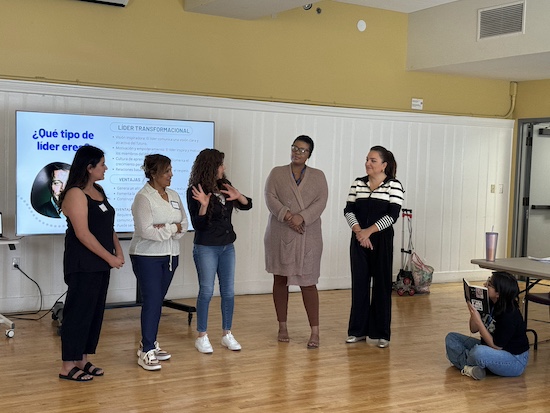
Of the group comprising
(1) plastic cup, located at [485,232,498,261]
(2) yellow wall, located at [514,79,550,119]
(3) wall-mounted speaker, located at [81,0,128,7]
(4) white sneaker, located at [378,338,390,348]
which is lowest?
(4) white sneaker, located at [378,338,390,348]

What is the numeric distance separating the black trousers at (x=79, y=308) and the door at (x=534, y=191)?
6.45 m

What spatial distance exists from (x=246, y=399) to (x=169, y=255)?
1063mm

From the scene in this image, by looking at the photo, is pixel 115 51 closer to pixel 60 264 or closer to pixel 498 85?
pixel 60 264

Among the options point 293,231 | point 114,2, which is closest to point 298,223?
point 293,231

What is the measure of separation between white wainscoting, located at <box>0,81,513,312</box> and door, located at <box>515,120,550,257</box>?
0.20 metres

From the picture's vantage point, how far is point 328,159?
815 cm

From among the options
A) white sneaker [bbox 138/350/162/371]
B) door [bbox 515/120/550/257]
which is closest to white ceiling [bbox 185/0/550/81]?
door [bbox 515/120/550/257]

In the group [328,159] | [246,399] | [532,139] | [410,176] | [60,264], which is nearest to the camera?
[246,399]

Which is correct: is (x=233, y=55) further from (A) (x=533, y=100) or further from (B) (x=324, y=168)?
(A) (x=533, y=100)

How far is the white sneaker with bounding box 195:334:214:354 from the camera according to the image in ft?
17.1

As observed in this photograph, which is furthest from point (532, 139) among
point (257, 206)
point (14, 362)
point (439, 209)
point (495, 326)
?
point (14, 362)

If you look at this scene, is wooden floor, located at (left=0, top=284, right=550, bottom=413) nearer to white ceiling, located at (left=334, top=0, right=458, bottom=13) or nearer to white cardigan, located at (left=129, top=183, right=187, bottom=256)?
white cardigan, located at (left=129, top=183, right=187, bottom=256)

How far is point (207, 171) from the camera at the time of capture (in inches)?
197

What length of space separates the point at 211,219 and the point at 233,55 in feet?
9.53
